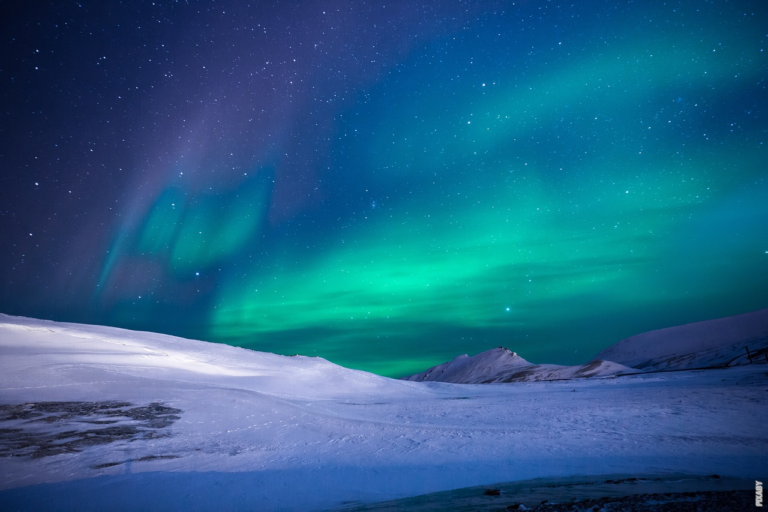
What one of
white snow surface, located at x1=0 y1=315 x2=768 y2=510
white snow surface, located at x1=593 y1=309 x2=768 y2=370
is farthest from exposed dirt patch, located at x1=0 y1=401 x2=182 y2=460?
white snow surface, located at x1=593 y1=309 x2=768 y2=370

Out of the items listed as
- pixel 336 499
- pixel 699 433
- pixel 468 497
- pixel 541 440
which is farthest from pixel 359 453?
pixel 699 433

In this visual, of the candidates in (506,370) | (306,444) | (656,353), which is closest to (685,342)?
(656,353)

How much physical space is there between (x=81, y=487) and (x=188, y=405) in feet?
13.8

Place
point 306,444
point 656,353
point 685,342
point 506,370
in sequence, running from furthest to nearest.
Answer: point 656,353 → point 685,342 → point 506,370 → point 306,444

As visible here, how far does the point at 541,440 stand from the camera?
7.93m

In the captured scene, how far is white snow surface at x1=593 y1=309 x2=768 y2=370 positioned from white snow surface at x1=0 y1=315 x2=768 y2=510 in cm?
6685

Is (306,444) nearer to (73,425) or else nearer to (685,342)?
(73,425)

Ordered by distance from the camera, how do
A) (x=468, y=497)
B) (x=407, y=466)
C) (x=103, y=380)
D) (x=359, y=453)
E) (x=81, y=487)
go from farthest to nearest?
(x=103, y=380), (x=359, y=453), (x=407, y=466), (x=81, y=487), (x=468, y=497)

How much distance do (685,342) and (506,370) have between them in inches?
1564

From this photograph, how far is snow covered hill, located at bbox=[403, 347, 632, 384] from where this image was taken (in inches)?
2161

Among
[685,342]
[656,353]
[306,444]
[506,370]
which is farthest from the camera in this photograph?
[656,353]

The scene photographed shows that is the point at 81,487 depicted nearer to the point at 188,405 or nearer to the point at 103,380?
the point at 188,405

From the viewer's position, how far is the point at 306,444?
26.0ft

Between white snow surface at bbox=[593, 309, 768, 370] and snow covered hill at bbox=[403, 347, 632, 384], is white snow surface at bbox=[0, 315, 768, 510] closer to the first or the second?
snow covered hill at bbox=[403, 347, 632, 384]
